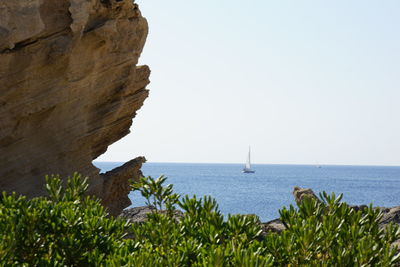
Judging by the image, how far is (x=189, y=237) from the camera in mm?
10570

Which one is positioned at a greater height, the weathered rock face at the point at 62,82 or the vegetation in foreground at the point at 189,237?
the weathered rock face at the point at 62,82

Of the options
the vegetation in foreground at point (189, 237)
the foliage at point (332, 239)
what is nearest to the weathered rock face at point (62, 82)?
the vegetation in foreground at point (189, 237)

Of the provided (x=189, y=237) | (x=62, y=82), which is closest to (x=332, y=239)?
(x=189, y=237)

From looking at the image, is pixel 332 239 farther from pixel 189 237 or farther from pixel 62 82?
pixel 62 82

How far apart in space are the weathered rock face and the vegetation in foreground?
1239cm

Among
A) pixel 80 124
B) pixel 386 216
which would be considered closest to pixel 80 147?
pixel 80 124

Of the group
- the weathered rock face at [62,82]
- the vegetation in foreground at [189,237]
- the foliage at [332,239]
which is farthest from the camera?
the weathered rock face at [62,82]

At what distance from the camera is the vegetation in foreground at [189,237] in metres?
8.87

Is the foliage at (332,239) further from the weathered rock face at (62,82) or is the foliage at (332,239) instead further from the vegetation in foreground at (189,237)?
the weathered rock face at (62,82)

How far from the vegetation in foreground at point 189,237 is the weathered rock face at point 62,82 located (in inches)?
488

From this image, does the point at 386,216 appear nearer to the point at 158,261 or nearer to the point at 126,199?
the point at 126,199

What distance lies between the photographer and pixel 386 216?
33500mm

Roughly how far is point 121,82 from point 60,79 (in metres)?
3.24

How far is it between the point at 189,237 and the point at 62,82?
14.9 meters
